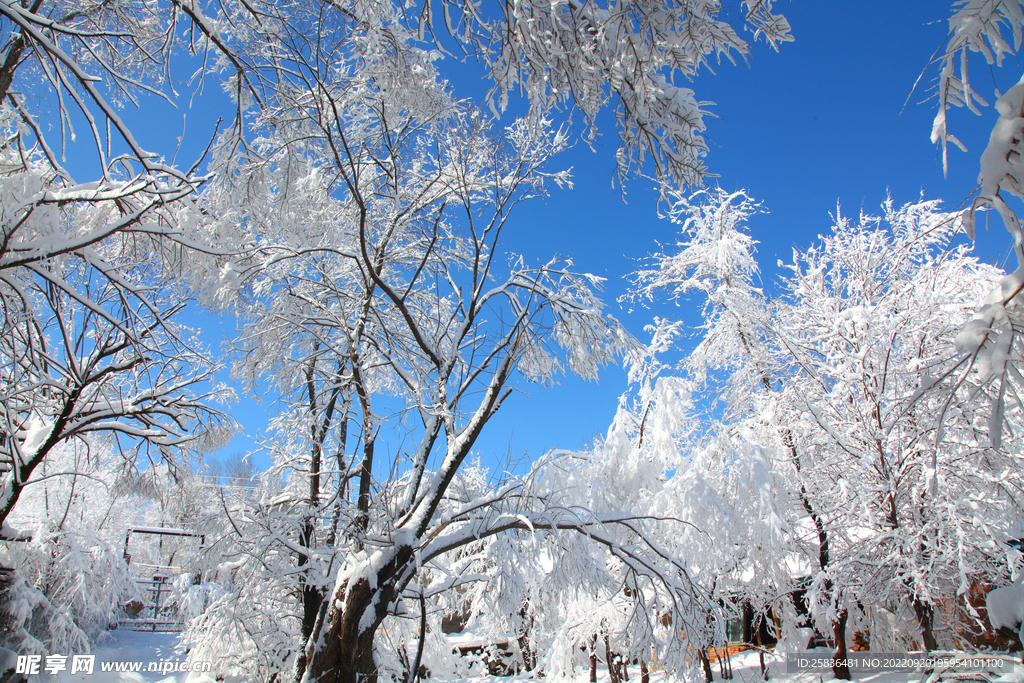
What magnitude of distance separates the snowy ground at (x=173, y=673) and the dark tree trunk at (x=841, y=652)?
250mm

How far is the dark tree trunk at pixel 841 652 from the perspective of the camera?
9.43 m

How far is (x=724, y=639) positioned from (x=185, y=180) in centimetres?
600

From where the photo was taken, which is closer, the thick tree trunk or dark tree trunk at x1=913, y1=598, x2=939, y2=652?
the thick tree trunk

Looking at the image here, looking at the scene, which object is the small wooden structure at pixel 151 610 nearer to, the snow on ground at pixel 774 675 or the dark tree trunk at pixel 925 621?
the snow on ground at pixel 774 675

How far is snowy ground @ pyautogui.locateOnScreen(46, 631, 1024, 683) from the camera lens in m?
9.47

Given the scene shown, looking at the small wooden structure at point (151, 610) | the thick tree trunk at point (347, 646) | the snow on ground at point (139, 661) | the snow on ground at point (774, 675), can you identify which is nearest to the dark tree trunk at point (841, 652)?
the snow on ground at point (774, 675)

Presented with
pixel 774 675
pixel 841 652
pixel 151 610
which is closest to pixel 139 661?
pixel 151 610

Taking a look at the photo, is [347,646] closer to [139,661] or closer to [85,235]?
[85,235]

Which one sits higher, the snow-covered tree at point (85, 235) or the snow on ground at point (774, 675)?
the snow-covered tree at point (85, 235)

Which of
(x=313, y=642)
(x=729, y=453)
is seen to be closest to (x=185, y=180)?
(x=313, y=642)

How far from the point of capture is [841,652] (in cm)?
983

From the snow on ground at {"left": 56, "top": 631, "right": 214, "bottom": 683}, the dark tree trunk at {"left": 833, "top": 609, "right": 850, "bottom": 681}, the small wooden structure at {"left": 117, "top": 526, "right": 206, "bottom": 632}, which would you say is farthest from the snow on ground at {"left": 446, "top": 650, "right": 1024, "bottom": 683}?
the small wooden structure at {"left": 117, "top": 526, "right": 206, "bottom": 632}

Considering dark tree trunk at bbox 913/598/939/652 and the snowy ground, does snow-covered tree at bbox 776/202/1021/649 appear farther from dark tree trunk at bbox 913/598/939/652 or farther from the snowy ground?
the snowy ground

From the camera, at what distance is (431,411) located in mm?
5602
